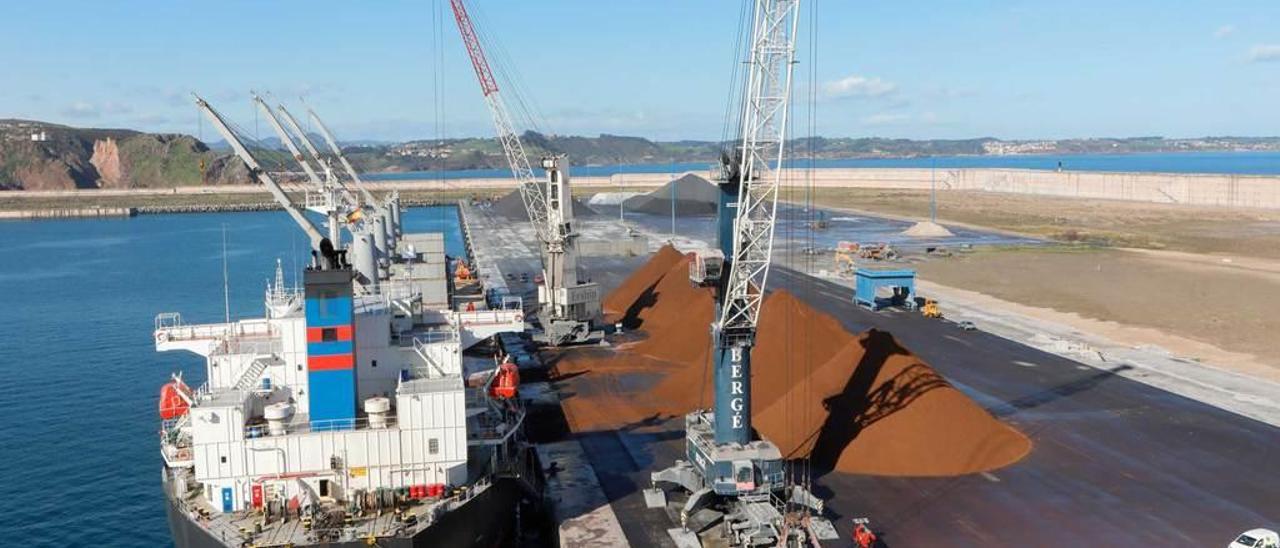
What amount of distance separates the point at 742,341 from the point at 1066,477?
12674 mm

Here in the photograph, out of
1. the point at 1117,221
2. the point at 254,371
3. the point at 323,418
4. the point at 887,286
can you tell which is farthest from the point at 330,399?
the point at 1117,221

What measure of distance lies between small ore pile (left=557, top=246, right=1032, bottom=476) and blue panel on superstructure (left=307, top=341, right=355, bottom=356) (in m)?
15.9

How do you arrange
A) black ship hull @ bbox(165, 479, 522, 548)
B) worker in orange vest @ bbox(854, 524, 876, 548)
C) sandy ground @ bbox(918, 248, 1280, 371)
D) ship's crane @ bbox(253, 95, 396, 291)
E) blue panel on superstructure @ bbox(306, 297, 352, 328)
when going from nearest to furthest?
1. black ship hull @ bbox(165, 479, 522, 548)
2. blue panel on superstructure @ bbox(306, 297, 352, 328)
3. worker in orange vest @ bbox(854, 524, 876, 548)
4. ship's crane @ bbox(253, 95, 396, 291)
5. sandy ground @ bbox(918, 248, 1280, 371)

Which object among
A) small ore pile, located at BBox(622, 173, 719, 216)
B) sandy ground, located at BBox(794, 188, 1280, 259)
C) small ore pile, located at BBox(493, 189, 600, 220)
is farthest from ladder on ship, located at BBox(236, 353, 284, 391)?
small ore pile, located at BBox(622, 173, 719, 216)

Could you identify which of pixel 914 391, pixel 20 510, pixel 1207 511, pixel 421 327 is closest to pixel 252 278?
pixel 20 510

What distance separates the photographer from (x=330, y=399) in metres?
26.8

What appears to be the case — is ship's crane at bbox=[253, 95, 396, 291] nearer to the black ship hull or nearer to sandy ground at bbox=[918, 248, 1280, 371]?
the black ship hull

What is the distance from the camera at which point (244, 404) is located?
26.5 metres

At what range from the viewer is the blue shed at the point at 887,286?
229 ft

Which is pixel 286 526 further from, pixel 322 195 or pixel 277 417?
pixel 322 195

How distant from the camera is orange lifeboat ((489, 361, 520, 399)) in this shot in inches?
1209

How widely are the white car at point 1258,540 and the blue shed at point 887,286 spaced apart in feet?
139

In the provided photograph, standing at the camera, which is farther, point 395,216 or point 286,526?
point 395,216

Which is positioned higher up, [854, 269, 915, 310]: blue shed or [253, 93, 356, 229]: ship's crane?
[253, 93, 356, 229]: ship's crane
